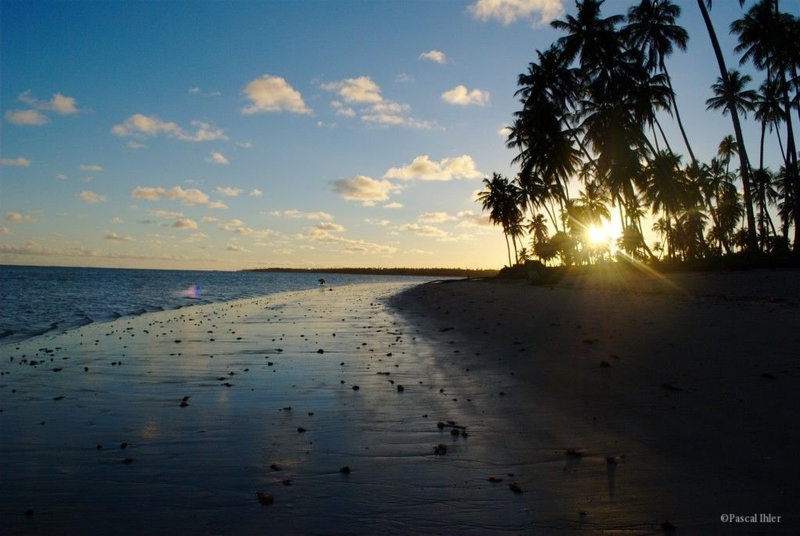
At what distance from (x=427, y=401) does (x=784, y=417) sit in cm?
474

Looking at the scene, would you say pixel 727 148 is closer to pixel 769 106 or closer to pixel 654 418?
pixel 769 106

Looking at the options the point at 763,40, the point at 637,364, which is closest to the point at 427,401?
the point at 637,364

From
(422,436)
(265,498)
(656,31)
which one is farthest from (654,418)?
(656,31)

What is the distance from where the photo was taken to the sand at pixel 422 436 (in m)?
4.07

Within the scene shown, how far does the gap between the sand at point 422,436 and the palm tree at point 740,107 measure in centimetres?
2211

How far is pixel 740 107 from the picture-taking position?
46156mm

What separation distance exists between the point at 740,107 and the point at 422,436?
55068 millimetres

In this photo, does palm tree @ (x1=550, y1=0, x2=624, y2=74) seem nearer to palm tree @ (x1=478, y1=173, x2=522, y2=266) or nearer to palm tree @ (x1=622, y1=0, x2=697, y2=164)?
palm tree @ (x1=622, y1=0, x2=697, y2=164)

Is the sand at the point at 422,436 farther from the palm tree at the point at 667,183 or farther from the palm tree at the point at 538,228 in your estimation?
the palm tree at the point at 538,228

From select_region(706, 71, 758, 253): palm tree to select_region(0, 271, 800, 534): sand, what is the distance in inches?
870

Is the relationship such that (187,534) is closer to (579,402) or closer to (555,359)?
(579,402)

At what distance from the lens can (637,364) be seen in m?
9.09

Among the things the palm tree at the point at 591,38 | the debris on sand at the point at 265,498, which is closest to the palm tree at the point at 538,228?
the palm tree at the point at 591,38

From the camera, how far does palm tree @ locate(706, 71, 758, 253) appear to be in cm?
2983
